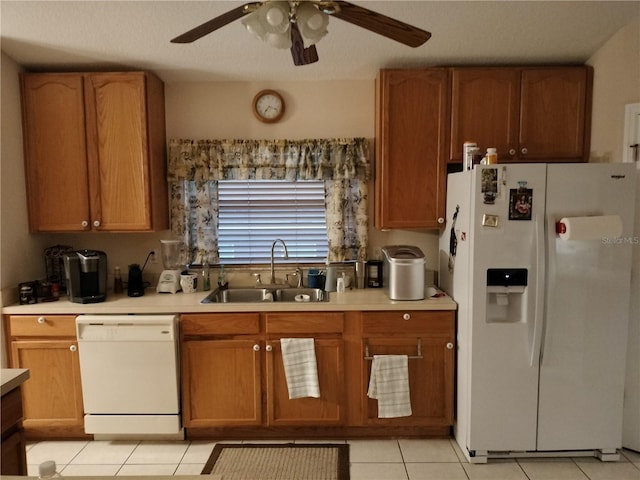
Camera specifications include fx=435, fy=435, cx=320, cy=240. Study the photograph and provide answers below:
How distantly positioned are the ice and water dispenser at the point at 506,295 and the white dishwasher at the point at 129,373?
6.05 ft

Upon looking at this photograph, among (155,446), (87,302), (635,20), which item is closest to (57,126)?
(87,302)

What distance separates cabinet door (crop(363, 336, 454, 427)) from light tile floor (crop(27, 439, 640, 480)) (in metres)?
0.16

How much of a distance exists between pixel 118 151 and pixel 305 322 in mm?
1640

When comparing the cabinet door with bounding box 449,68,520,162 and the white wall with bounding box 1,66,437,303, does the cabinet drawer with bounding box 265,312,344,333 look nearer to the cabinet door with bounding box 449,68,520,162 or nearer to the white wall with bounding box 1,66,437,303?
the white wall with bounding box 1,66,437,303

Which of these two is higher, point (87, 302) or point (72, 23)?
point (72, 23)

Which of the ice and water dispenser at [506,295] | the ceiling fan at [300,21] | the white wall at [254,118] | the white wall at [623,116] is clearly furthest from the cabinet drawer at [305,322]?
the white wall at [623,116]

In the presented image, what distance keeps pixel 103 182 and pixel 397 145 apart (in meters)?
1.94

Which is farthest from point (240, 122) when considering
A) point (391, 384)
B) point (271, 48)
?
point (391, 384)

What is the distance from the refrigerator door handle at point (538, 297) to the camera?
2.33 m

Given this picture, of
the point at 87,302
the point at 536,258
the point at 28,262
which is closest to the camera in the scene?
the point at 536,258

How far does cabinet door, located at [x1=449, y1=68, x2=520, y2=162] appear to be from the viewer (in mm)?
2787

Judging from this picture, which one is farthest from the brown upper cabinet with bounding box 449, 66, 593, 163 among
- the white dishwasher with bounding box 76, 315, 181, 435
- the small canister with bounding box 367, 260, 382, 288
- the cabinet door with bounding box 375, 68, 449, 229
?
the white dishwasher with bounding box 76, 315, 181, 435

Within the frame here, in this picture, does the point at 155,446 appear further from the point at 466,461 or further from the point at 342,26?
the point at 342,26

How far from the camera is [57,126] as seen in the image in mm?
2816
